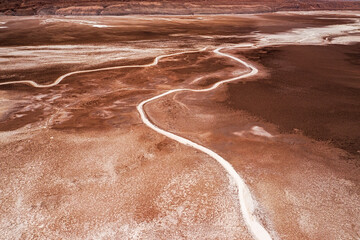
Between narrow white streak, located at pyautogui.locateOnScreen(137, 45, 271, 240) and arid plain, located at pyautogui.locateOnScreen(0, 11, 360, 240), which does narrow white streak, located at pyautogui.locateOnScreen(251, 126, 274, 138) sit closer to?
arid plain, located at pyautogui.locateOnScreen(0, 11, 360, 240)

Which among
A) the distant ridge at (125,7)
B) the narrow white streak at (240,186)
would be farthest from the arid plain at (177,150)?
the distant ridge at (125,7)

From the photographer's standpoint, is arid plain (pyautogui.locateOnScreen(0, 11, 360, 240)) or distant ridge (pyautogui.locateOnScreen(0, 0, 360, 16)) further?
distant ridge (pyautogui.locateOnScreen(0, 0, 360, 16))

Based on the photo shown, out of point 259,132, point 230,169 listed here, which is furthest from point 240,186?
point 259,132

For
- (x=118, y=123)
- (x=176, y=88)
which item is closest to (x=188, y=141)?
(x=118, y=123)

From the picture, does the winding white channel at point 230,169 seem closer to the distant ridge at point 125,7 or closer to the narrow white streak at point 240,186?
the narrow white streak at point 240,186

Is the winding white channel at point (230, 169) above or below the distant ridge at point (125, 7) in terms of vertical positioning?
below

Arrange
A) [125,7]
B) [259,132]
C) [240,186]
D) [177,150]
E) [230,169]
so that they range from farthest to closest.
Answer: [125,7], [259,132], [177,150], [230,169], [240,186]

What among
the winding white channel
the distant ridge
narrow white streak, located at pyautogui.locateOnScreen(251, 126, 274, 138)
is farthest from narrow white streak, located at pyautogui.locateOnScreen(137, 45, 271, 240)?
the distant ridge

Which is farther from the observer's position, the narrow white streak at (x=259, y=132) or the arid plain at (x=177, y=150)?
the narrow white streak at (x=259, y=132)

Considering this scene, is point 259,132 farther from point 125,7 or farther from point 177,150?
point 125,7
